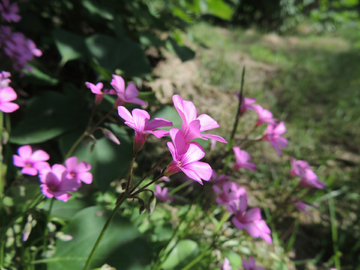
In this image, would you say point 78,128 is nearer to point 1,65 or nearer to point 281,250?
point 1,65

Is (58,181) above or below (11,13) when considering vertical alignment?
below

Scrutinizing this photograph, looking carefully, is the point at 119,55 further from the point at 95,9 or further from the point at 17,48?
the point at 17,48

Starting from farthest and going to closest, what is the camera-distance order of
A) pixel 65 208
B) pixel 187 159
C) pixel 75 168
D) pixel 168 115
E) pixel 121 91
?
pixel 168 115 → pixel 65 208 → pixel 75 168 → pixel 121 91 → pixel 187 159

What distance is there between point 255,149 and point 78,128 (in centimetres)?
145

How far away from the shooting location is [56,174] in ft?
2.37

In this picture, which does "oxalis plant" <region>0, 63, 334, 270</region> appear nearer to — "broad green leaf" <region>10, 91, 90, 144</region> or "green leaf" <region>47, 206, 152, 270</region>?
"green leaf" <region>47, 206, 152, 270</region>

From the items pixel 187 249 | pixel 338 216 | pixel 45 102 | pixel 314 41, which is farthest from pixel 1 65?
pixel 314 41

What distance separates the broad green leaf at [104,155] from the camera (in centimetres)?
102

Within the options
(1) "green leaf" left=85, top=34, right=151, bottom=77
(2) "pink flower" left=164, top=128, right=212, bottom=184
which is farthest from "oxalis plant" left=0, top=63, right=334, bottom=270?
(1) "green leaf" left=85, top=34, right=151, bottom=77

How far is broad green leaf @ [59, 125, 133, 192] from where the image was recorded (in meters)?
1.02

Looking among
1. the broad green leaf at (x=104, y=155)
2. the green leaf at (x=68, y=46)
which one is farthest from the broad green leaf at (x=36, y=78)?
the broad green leaf at (x=104, y=155)

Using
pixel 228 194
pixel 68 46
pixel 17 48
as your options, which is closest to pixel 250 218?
pixel 228 194

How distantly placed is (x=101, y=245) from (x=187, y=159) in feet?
1.75

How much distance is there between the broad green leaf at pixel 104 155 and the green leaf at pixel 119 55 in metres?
0.35
